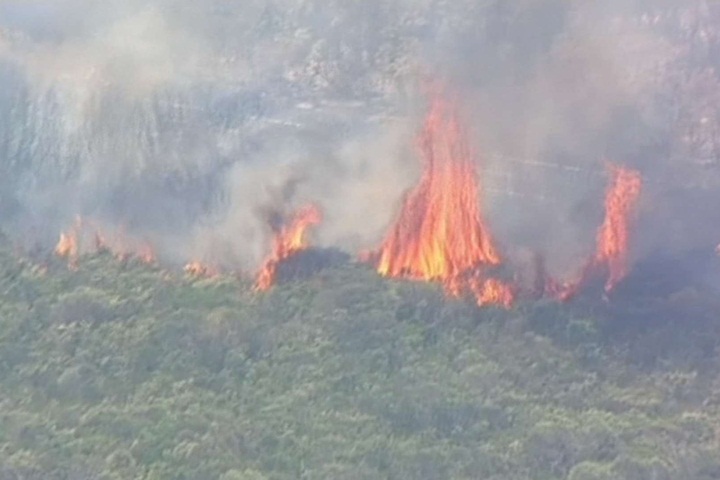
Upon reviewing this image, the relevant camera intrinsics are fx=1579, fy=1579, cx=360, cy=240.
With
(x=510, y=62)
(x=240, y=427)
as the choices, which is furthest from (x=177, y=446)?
(x=510, y=62)

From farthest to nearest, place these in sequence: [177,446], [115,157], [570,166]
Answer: [115,157]
[570,166]
[177,446]

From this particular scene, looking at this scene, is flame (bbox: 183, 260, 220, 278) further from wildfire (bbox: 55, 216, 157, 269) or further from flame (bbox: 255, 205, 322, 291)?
flame (bbox: 255, 205, 322, 291)

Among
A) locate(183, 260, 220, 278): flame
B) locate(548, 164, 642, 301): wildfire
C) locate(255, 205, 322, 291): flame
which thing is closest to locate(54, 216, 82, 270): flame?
locate(183, 260, 220, 278): flame

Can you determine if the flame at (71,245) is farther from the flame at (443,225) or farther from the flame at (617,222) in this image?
the flame at (617,222)

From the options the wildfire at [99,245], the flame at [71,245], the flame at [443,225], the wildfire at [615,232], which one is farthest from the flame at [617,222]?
the flame at [71,245]

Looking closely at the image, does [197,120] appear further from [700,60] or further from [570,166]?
[700,60]

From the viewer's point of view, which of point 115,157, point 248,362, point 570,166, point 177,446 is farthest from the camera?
point 115,157

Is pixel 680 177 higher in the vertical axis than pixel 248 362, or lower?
higher
